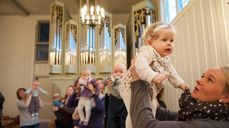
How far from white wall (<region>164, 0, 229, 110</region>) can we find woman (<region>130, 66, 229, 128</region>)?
5.56 ft

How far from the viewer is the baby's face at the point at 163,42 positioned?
1304 mm

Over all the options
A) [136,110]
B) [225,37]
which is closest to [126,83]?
[136,110]

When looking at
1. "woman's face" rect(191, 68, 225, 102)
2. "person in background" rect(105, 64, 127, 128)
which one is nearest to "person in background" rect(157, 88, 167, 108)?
"person in background" rect(105, 64, 127, 128)

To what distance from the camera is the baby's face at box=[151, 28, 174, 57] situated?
A: 1304 millimetres

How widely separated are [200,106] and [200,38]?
2.50 m

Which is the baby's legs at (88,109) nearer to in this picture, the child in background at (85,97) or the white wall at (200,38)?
the child in background at (85,97)

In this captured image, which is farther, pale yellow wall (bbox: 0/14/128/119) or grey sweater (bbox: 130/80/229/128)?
pale yellow wall (bbox: 0/14/128/119)

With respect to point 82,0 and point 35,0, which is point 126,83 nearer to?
point 82,0

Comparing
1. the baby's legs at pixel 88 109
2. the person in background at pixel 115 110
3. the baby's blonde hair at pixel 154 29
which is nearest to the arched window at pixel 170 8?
the person in background at pixel 115 110

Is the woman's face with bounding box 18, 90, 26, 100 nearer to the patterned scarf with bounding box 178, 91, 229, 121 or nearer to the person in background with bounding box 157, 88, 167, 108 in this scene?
the person in background with bounding box 157, 88, 167, 108

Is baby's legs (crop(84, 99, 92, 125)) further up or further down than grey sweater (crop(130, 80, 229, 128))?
further down

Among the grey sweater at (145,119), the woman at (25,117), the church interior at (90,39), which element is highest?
the church interior at (90,39)

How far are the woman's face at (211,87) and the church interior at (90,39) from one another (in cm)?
178

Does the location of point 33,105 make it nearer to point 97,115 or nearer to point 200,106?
point 97,115
